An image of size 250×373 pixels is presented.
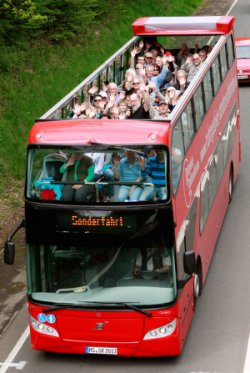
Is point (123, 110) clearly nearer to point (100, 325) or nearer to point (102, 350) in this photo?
point (100, 325)

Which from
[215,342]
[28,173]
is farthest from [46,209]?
[215,342]

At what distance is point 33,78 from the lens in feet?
97.8

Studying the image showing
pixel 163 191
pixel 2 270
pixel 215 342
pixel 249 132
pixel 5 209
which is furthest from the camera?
pixel 249 132

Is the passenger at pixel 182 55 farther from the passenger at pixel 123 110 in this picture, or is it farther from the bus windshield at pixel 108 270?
the bus windshield at pixel 108 270

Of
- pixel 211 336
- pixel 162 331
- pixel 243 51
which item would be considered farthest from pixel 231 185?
pixel 243 51

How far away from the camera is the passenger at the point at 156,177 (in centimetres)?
1516

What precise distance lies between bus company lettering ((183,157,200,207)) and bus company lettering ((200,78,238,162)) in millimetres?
1289

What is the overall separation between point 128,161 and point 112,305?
212 cm

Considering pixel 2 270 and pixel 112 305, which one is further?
pixel 2 270

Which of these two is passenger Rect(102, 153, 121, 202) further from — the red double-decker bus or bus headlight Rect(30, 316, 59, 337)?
bus headlight Rect(30, 316, 59, 337)

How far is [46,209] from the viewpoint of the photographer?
1541cm

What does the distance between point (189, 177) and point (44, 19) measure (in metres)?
14.4

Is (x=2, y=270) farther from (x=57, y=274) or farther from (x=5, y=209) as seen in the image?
(x=57, y=274)

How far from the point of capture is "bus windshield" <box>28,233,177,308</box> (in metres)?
15.4
